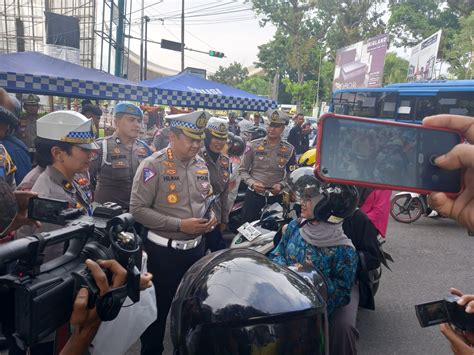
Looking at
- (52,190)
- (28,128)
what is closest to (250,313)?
(52,190)

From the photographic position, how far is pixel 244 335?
104 cm

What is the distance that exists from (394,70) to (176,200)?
35526 mm

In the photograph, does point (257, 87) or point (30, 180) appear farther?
point (257, 87)

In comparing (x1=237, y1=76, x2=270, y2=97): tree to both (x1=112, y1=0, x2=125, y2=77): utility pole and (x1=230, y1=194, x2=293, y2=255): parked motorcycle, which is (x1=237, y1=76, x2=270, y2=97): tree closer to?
(x1=112, y1=0, x2=125, y2=77): utility pole

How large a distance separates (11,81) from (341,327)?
518 cm

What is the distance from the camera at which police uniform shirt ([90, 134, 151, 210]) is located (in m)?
3.68

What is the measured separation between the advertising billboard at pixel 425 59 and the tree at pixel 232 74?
130 feet

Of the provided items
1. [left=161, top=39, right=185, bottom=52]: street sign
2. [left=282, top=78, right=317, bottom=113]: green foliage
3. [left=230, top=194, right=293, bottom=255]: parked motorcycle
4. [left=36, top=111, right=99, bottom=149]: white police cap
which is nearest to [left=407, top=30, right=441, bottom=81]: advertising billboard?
[left=282, top=78, right=317, bottom=113]: green foliage

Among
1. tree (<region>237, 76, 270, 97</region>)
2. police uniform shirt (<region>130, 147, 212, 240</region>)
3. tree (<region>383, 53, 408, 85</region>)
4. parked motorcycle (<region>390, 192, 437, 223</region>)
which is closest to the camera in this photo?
police uniform shirt (<region>130, 147, 212, 240</region>)

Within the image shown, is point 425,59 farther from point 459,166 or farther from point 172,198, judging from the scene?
point 459,166

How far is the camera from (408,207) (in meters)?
6.86

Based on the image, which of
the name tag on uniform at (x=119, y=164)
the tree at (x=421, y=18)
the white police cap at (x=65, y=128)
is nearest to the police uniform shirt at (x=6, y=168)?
the white police cap at (x=65, y=128)

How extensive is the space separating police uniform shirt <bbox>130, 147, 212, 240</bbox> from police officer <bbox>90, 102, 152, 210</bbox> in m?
Result: 1.06

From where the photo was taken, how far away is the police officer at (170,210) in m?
2.66
